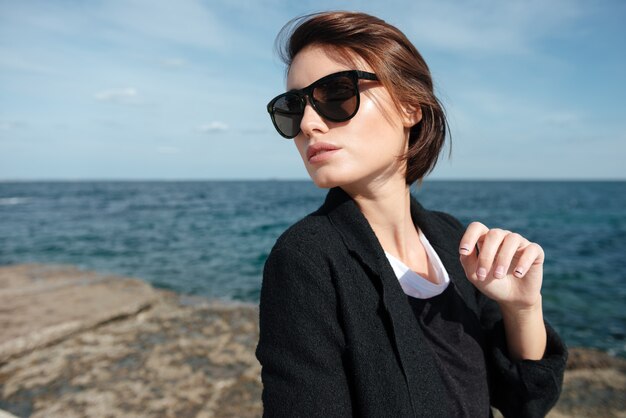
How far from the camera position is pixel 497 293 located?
1.51 metres

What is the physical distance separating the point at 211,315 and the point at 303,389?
5.34 meters

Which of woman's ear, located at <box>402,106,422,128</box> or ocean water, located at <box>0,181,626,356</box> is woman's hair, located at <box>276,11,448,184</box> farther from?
ocean water, located at <box>0,181,626,356</box>

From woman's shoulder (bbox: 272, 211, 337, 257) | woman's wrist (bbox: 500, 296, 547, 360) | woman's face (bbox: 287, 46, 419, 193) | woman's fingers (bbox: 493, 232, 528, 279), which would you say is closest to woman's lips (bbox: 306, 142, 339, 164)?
woman's face (bbox: 287, 46, 419, 193)

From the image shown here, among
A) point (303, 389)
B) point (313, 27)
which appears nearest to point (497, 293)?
point (303, 389)

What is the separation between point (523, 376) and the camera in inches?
64.9

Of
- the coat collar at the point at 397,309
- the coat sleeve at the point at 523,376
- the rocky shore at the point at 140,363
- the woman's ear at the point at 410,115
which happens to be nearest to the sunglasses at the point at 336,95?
the woman's ear at the point at 410,115

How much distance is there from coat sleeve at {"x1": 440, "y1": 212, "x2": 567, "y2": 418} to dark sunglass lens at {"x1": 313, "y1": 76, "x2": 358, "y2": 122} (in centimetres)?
117

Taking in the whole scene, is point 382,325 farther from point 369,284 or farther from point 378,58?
point 378,58

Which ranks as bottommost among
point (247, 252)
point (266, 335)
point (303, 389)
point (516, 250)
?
point (247, 252)

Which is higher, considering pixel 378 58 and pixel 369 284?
pixel 378 58

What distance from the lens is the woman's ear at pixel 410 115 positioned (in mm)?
1623

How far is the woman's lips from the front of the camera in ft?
4.78

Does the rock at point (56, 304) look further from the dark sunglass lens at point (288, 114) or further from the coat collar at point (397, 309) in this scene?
the coat collar at point (397, 309)

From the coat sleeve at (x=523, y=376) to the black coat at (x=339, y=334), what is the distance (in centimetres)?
48
